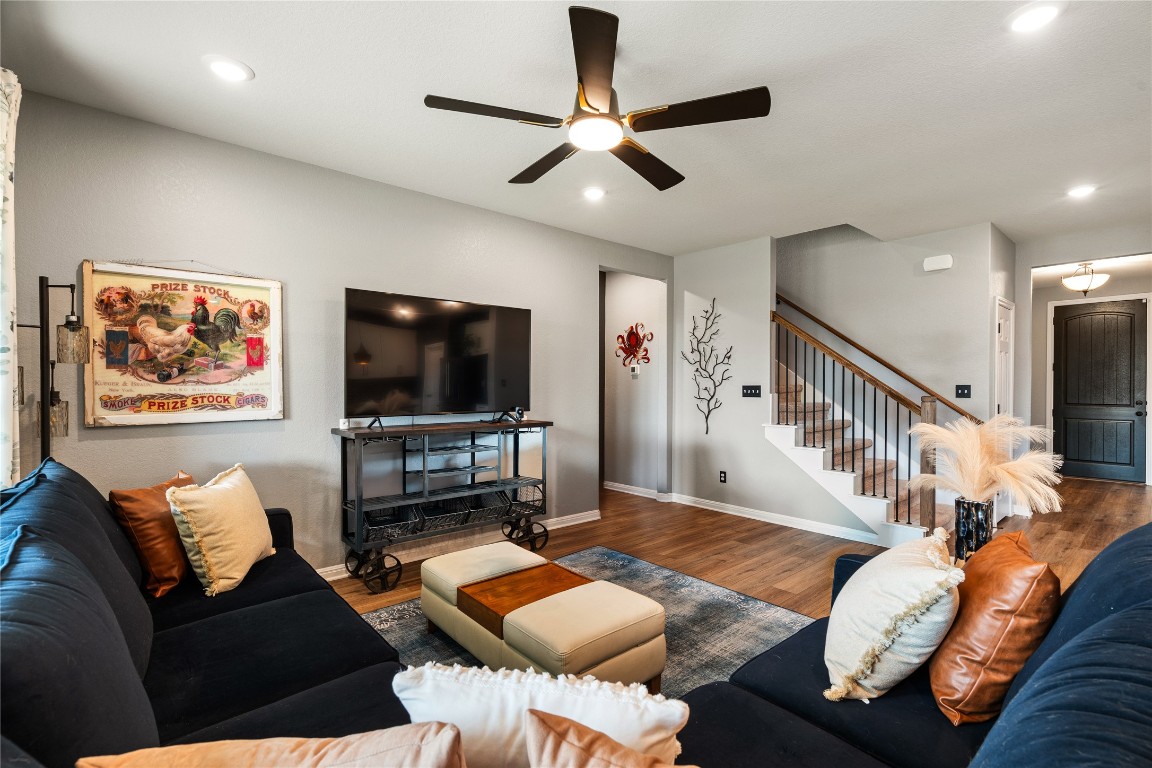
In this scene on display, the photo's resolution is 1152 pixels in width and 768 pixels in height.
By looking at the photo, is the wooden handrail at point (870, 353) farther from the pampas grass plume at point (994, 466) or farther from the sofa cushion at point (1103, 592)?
the sofa cushion at point (1103, 592)

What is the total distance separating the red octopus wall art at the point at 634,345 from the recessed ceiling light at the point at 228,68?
4.36m

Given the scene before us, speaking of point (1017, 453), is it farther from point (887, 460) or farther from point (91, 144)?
point (91, 144)

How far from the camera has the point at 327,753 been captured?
2.09ft

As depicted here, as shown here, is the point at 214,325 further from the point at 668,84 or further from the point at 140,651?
the point at 668,84

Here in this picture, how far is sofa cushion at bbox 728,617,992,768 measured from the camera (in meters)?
1.18

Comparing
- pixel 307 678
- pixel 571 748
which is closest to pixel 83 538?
pixel 307 678

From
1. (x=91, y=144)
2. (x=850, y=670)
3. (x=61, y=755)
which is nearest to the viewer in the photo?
(x=61, y=755)

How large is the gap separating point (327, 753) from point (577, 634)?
1.38 m

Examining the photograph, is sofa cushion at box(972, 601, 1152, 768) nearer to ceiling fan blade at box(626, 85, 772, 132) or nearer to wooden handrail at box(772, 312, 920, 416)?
ceiling fan blade at box(626, 85, 772, 132)

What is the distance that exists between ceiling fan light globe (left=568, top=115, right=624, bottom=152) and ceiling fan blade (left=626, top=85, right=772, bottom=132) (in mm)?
87

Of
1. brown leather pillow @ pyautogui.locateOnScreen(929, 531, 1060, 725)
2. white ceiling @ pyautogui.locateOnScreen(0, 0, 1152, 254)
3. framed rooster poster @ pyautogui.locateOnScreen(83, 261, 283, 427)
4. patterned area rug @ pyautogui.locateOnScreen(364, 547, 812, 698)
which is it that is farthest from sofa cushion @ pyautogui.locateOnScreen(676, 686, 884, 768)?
framed rooster poster @ pyautogui.locateOnScreen(83, 261, 283, 427)

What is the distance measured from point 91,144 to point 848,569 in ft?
13.1

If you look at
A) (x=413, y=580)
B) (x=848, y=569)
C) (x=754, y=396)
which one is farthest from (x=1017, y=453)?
(x=413, y=580)

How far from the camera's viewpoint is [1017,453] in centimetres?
514
